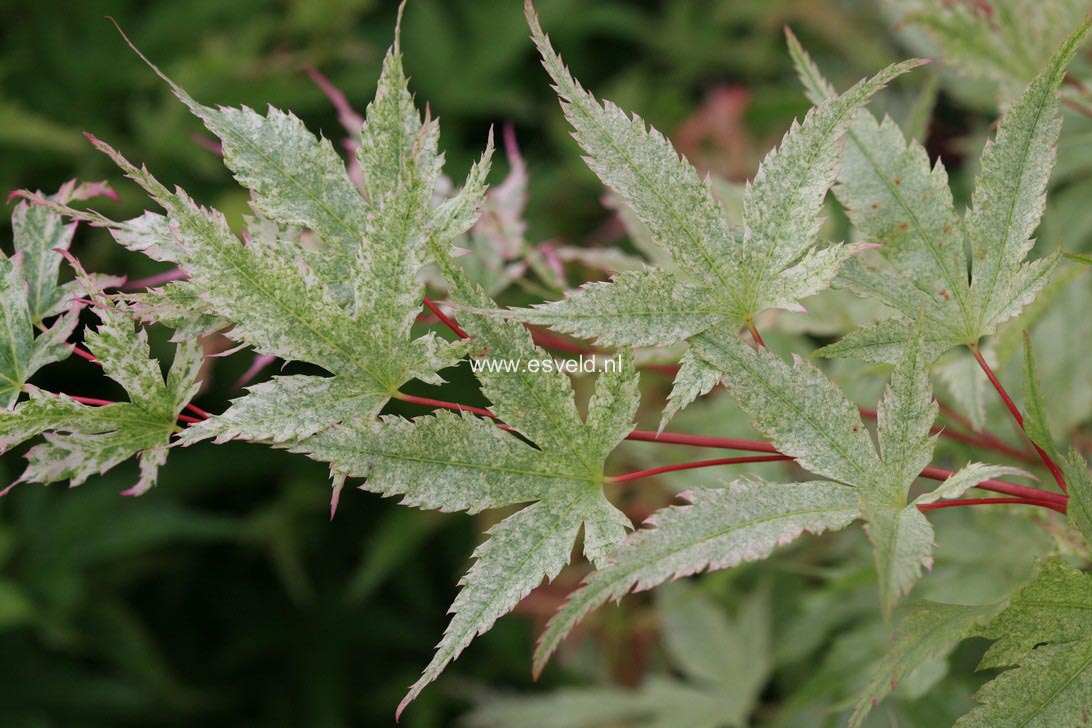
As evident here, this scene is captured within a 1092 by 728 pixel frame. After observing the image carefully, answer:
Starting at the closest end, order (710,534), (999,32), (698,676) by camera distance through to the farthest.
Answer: (710,534)
(999,32)
(698,676)

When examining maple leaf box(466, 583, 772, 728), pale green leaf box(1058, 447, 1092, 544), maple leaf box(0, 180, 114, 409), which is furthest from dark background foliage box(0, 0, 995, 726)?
pale green leaf box(1058, 447, 1092, 544)

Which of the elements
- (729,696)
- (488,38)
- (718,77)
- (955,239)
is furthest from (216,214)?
(718,77)

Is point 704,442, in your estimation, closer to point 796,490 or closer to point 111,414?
point 796,490

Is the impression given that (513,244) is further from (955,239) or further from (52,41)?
(52,41)

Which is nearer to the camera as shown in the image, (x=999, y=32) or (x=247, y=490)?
(x=999, y=32)

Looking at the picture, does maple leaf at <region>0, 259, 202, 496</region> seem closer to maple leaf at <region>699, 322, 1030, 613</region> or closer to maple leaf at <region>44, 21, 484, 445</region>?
maple leaf at <region>44, 21, 484, 445</region>

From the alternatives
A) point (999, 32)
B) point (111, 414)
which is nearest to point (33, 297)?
point (111, 414)
